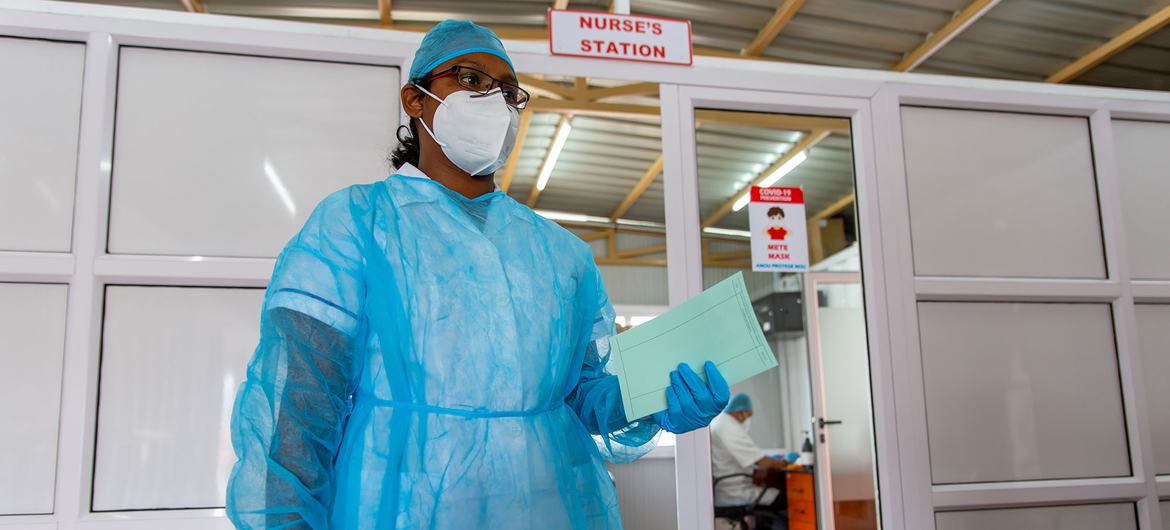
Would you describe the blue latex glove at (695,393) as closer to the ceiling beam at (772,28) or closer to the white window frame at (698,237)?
the white window frame at (698,237)

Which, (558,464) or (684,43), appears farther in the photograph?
(684,43)

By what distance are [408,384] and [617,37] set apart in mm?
1761

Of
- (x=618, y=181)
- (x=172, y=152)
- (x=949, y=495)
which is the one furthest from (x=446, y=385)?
(x=618, y=181)

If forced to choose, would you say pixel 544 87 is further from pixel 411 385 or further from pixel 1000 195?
pixel 411 385

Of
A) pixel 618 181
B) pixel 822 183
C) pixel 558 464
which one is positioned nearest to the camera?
pixel 558 464

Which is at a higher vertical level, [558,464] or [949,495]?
[558,464]

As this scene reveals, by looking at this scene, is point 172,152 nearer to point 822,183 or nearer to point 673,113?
point 673,113

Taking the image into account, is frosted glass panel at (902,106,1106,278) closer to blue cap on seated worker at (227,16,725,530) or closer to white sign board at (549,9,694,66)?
white sign board at (549,9,694,66)

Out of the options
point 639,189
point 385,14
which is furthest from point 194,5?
point 639,189

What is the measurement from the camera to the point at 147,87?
8.09 ft

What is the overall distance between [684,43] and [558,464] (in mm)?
1788

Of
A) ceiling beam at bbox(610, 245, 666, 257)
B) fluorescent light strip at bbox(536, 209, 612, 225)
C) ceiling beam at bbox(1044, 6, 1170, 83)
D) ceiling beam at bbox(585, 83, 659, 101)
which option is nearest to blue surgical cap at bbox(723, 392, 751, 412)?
ceiling beam at bbox(585, 83, 659, 101)

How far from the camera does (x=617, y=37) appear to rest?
2.81 m

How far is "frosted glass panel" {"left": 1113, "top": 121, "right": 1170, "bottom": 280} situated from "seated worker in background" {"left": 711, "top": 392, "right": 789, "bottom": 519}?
2.99 m
